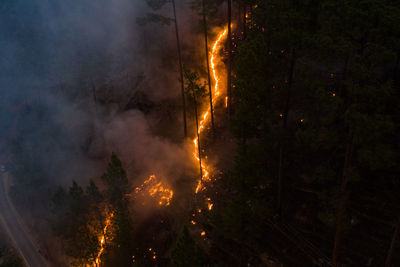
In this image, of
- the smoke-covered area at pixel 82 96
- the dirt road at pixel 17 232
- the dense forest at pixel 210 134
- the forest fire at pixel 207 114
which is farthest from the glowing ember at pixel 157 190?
the dirt road at pixel 17 232

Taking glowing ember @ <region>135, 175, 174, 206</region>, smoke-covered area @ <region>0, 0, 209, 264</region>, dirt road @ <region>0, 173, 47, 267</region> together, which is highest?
smoke-covered area @ <region>0, 0, 209, 264</region>

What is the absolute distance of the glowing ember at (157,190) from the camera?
28.4 metres

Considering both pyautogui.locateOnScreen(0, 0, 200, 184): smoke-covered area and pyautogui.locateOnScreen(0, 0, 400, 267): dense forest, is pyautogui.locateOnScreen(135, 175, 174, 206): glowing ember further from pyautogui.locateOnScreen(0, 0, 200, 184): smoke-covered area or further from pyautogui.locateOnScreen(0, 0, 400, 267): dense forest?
pyautogui.locateOnScreen(0, 0, 200, 184): smoke-covered area

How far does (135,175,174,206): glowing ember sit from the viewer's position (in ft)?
93.2

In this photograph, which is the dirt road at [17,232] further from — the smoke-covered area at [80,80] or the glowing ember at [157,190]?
the glowing ember at [157,190]

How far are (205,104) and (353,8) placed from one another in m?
22.5

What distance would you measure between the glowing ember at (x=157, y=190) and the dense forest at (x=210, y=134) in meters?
0.13

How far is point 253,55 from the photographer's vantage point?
53.6 ft

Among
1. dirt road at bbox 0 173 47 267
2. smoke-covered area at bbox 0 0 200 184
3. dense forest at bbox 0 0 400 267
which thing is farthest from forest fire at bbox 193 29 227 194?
dirt road at bbox 0 173 47 267

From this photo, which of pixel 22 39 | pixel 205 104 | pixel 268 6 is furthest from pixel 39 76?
pixel 268 6

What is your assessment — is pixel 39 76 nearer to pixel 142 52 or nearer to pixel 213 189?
pixel 142 52

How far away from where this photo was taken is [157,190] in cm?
2942

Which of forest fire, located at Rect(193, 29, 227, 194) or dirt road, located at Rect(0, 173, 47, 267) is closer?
forest fire, located at Rect(193, 29, 227, 194)

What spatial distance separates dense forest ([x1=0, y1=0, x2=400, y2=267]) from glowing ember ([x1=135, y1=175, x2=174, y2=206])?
0.13 meters
